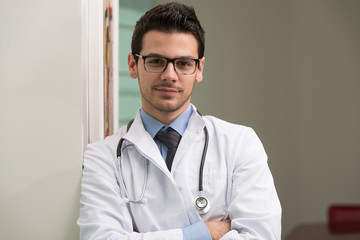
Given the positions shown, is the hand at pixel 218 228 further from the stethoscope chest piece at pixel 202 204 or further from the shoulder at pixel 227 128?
the shoulder at pixel 227 128

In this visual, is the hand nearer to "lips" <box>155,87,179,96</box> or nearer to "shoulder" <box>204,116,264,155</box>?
"shoulder" <box>204,116,264,155</box>

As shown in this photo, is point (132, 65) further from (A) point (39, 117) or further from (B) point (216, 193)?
(B) point (216, 193)

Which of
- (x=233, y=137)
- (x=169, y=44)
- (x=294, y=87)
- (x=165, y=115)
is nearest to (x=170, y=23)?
(x=169, y=44)

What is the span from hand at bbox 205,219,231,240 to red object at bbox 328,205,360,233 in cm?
135

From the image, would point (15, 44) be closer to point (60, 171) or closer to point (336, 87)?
point (60, 171)

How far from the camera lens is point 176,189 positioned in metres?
1.11

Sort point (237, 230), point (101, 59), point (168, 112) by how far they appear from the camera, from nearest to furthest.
Result: point (237, 230)
point (168, 112)
point (101, 59)

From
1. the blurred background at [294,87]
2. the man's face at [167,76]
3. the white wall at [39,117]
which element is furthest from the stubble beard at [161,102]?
the blurred background at [294,87]

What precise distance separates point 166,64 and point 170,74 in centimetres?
4

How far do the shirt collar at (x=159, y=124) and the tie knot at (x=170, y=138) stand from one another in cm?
1

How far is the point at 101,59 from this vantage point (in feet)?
4.56

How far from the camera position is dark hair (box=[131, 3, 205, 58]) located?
1163 mm

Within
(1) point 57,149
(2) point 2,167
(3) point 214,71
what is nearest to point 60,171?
(1) point 57,149

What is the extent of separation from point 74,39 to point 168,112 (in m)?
0.36
